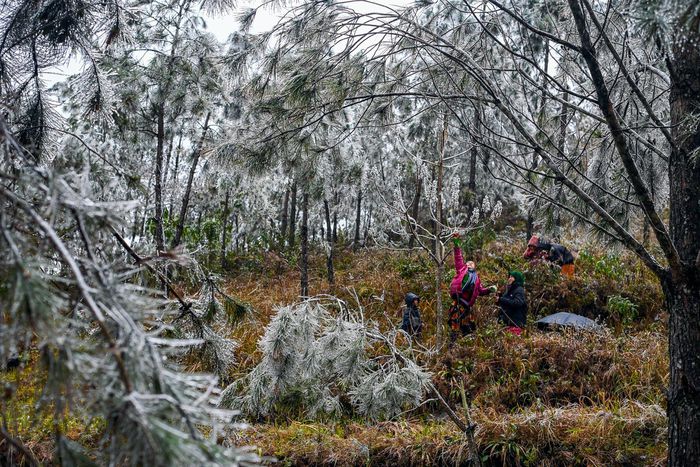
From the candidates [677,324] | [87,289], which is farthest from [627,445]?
[87,289]

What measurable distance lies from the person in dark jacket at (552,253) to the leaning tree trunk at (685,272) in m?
7.73

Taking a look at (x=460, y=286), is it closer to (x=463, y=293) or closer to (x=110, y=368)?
(x=463, y=293)

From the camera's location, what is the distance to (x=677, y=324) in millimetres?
2932

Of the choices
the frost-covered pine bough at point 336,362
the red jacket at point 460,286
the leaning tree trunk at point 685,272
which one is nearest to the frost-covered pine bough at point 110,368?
the leaning tree trunk at point 685,272

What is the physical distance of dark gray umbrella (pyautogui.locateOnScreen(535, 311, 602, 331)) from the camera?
8.13m

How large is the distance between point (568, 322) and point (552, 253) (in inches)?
107

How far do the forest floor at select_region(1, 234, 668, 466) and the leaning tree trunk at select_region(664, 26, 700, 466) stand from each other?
1.58 metres

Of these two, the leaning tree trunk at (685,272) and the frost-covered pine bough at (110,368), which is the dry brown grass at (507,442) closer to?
the leaning tree trunk at (685,272)

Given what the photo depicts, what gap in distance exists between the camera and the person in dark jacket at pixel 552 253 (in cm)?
1055

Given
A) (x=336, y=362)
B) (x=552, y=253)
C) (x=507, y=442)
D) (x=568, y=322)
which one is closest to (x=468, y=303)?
(x=568, y=322)

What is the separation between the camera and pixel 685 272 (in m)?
2.85

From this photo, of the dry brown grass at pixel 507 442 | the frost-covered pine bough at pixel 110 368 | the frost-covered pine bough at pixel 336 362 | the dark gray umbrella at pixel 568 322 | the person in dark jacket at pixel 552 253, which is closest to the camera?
the frost-covered pine bough at pixel 110 368

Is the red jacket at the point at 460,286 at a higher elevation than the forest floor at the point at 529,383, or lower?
higher

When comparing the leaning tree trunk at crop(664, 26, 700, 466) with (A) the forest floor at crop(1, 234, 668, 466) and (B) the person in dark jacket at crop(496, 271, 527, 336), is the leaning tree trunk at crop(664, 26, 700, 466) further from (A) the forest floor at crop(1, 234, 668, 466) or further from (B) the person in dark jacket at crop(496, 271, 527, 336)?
(B) the person in dark jacket at crop(496, 271, 527, 336)
